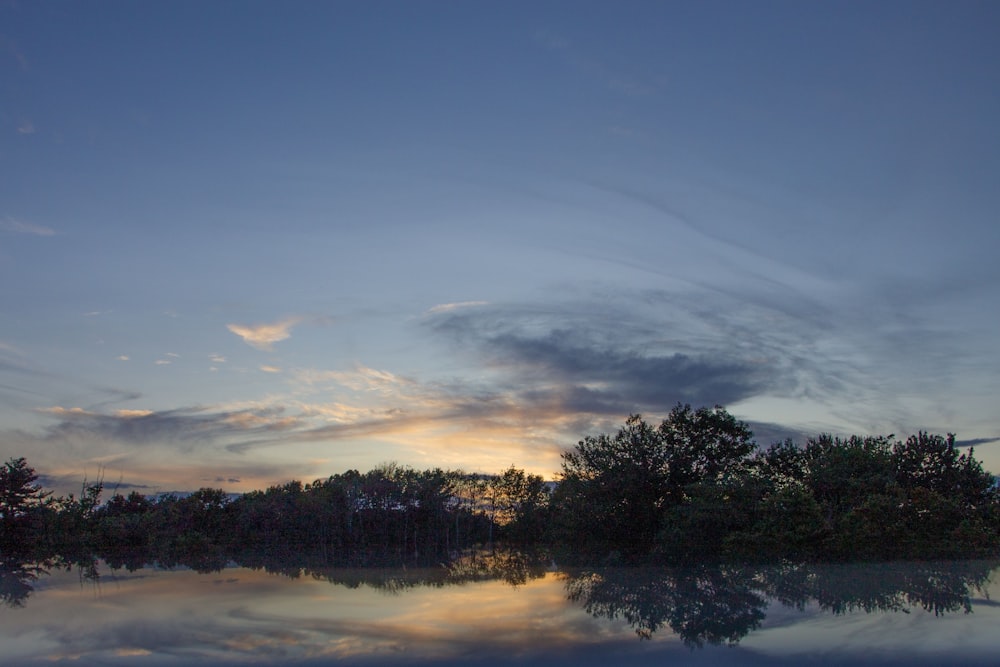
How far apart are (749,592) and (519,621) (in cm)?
601

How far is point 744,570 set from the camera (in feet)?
66.2

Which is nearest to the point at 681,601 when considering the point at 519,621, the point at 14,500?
the point at 519,621

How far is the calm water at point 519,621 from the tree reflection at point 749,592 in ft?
0.18

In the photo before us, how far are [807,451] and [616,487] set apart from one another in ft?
29.9

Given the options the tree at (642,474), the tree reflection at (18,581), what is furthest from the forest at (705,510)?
the tree reflection at (18,581)

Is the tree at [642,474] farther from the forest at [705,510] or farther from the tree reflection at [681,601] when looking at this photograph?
the tree reflection at [681,601]

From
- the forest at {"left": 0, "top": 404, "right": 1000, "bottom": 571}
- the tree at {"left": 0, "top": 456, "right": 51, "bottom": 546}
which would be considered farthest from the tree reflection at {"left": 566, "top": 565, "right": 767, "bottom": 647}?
the tree at {"left": 0, "top": 456, "right": 51, "bottom": 546}

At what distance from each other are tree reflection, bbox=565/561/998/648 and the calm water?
0.05m

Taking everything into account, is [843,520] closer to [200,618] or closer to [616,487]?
[616,487]

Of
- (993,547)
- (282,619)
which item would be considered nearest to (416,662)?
(282,619)

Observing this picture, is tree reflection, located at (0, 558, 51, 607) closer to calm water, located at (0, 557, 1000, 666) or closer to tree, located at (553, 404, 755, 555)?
calm water, located at (0, 557, 1000, 666)

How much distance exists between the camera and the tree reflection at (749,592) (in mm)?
10562

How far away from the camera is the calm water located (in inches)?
325

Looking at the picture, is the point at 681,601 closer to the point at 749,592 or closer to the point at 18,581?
the point at 749,592
